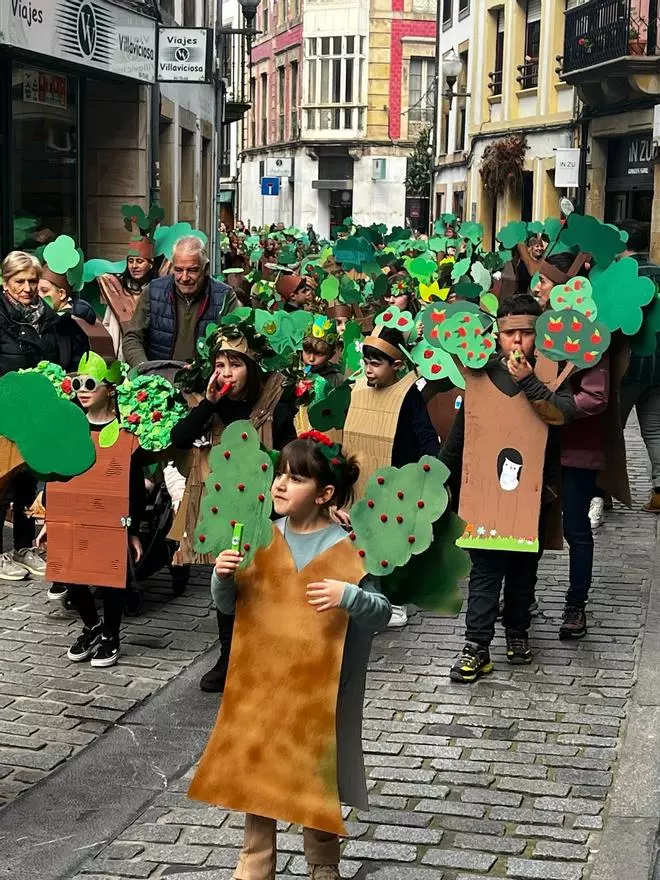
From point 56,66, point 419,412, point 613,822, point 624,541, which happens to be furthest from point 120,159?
point 613,822

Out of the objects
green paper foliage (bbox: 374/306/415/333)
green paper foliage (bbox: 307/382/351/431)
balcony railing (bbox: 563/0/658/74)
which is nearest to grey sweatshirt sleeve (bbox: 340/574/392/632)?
green paper foliage (bbox: 307/382/351/431)

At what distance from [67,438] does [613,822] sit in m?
2.12

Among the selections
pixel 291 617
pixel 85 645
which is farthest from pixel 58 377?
pixel 291 617

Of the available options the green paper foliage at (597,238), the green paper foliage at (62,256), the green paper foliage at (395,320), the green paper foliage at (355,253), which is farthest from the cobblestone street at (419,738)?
the green paper foliage at (355,253)

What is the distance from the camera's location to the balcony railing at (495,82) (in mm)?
36125

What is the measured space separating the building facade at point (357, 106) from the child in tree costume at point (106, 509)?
163 feet

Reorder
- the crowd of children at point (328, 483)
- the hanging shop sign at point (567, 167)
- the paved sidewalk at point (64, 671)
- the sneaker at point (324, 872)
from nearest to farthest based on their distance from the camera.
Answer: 1. the crowd of children at point (328, 483)
2. the sneaker at point (324, 872)
3. the paved sidewalk at point (64, 671)
4. the hanging shop sign at point (567, 167)

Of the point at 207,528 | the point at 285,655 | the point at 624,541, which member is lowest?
the point at 624,541

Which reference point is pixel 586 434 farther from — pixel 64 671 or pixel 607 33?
pixel 607 33

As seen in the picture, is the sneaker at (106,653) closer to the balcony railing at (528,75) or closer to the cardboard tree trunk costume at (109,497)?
the cardboard tree trunk costume at (109,497)

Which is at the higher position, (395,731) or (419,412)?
(419,412)

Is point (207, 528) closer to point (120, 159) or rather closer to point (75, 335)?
point (75, 335)

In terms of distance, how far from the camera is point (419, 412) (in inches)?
275

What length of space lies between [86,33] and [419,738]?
12.1 m
